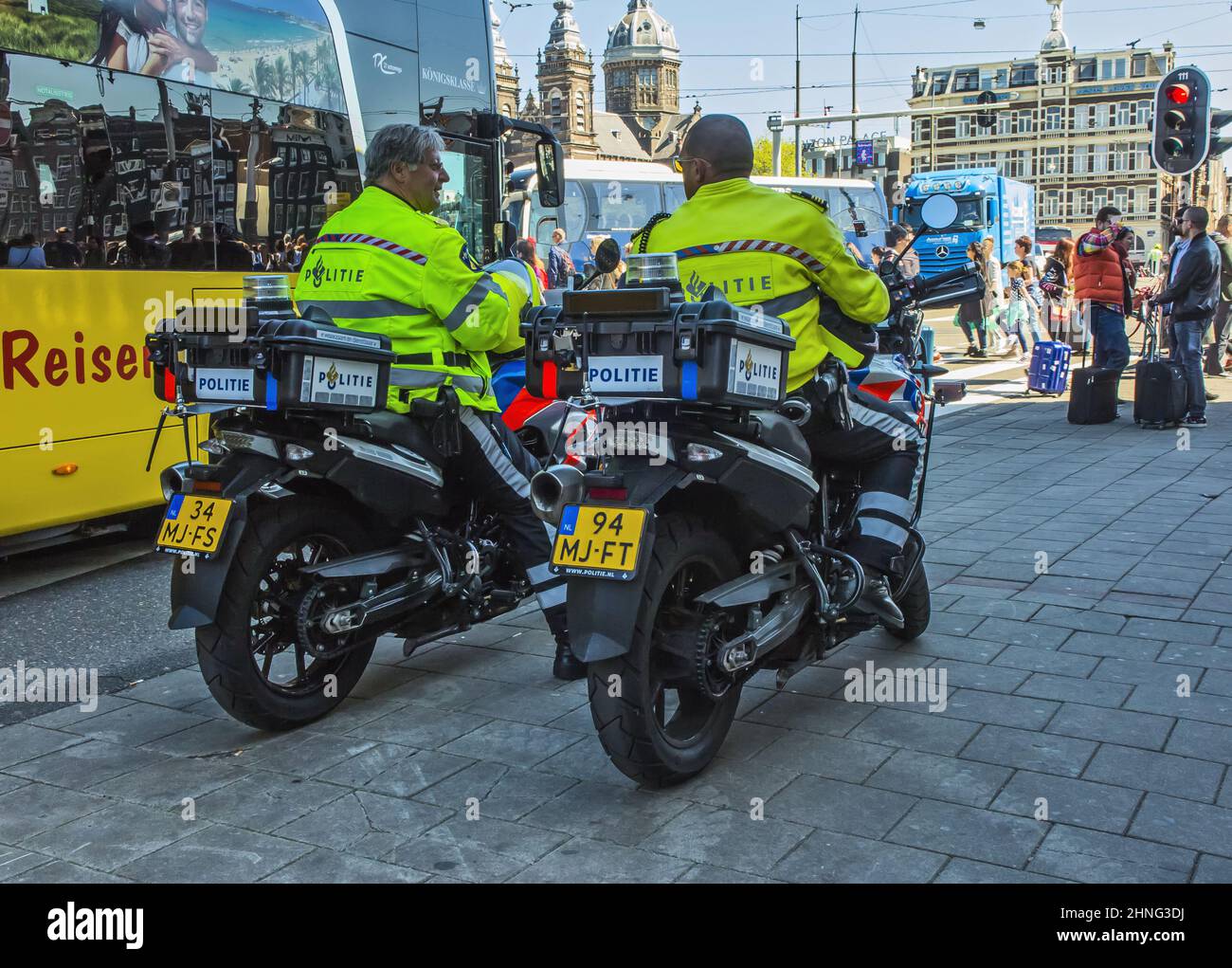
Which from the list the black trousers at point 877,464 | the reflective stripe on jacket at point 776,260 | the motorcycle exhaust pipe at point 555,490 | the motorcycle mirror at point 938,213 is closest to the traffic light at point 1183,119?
the motorcycle mirror at point 938,213

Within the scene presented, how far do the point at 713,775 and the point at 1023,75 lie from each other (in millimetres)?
124634

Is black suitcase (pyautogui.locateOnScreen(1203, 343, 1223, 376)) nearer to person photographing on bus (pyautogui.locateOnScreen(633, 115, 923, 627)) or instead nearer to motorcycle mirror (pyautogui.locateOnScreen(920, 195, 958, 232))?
motorcycle mirror (pyautogui.locateOnScreen(920, 195, 958, 232))

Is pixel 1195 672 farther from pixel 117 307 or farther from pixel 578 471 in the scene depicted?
pixel 117 307

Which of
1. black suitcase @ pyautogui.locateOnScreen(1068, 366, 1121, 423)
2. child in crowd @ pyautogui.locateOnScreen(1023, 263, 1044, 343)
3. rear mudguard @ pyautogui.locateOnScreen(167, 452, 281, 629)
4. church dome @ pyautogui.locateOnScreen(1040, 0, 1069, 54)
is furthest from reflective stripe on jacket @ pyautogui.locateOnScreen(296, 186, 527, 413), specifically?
church dome @ pyautogui.locateOnScreen(1040, 0, 1069, 54)

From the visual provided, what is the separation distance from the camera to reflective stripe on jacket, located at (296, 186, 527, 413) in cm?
452

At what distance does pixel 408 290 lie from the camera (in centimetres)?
454

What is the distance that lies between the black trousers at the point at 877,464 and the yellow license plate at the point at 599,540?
1116mm

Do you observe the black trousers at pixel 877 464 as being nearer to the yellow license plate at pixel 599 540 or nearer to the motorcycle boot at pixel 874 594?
the motorcycle boot at pixel 874 594

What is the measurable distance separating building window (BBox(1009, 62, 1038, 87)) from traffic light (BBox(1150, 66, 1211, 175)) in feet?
370

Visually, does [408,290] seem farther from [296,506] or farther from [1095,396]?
[1095,396]

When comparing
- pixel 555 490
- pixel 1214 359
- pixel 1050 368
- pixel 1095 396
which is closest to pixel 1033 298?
pixel 1214 359

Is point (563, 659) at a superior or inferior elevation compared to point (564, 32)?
inferior

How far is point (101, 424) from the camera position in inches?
293
